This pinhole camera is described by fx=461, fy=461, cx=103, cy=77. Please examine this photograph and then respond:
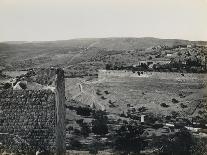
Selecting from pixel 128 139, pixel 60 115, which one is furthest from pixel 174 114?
pixel 60 115

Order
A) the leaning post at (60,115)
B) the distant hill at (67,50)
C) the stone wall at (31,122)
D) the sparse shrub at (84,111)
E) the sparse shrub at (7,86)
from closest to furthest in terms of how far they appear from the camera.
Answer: the stone wall at (31,122) < the leaning post at (60,115) < the sparse shrub at (7,86) < the distant hill at (67,50) < the sparse shrub at (84,111)

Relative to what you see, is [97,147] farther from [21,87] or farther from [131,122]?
[21,87]

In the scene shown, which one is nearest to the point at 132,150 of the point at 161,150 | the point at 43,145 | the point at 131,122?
the point at 161,150

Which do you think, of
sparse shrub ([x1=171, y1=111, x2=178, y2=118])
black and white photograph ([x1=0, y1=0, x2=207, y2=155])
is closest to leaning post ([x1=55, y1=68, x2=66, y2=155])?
black and white photograph ([x1=0, y1=0, x2=207, y2=155])

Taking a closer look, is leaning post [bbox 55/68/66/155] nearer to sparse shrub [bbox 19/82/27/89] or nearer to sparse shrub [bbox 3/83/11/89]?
sparse shrub [bbox 19/82/27/89]

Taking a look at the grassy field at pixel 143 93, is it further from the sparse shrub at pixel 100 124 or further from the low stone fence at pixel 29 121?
the low stone fence at pixel 29 121

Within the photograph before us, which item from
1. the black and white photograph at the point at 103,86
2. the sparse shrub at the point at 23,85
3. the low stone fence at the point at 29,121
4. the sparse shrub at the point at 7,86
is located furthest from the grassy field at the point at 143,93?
the low stone fence at the point at 29,121
